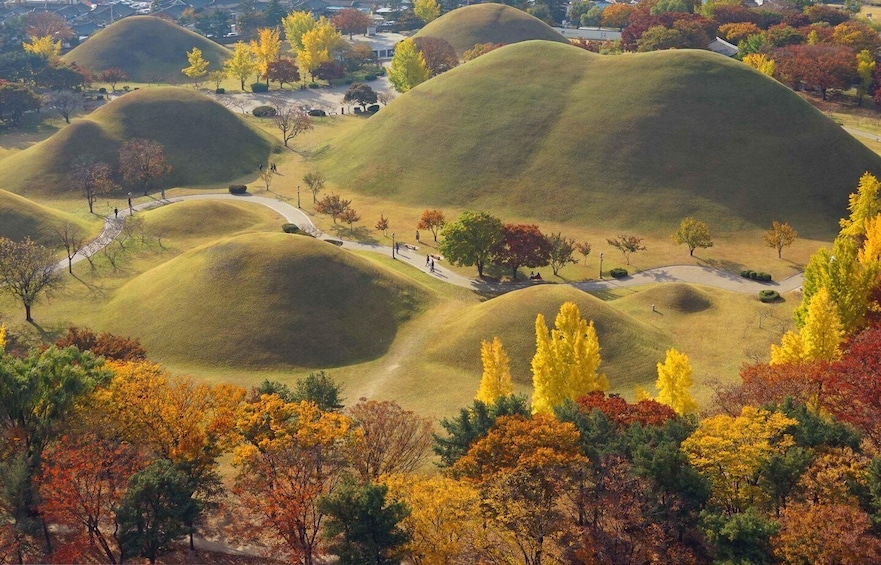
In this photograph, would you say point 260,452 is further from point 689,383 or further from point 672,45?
point 672,45

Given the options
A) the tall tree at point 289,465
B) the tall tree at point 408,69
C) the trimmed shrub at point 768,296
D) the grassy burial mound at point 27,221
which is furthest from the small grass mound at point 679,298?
the tall tree at point 408,69

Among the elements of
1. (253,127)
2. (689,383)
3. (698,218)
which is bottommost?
(253,127)

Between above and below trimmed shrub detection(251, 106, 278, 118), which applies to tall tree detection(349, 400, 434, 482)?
above

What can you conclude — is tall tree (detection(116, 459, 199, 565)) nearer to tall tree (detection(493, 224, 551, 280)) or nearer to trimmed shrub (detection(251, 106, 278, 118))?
tall tree (detection(493, 224, 551, 280))

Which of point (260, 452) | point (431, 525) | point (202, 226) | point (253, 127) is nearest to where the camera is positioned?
point (431, 525)

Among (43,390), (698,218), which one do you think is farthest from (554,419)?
(698,218)

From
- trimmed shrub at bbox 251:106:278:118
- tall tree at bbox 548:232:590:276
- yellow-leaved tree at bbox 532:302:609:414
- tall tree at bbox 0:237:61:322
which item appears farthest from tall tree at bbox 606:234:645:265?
trimmed shrub at bbox 251:106:278:118
